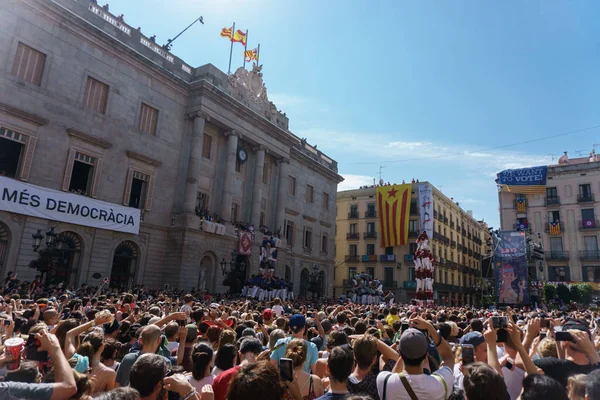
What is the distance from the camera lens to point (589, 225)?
40.6 m

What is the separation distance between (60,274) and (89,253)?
1.62m

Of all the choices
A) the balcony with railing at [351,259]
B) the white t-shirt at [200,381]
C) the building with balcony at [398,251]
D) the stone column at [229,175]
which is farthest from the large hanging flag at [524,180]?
the white t-shirt at [200,381]

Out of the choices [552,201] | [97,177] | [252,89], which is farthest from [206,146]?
[552,201]

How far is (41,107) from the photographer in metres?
19.5

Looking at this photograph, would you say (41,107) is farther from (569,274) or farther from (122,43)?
(569,274)

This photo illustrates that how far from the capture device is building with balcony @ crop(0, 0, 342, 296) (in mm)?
18906

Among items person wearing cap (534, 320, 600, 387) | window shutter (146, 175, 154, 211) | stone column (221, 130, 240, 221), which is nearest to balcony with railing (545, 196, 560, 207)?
stone column (221, 130, 240, 221)

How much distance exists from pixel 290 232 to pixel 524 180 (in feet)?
88.1

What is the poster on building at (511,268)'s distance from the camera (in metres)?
29.1

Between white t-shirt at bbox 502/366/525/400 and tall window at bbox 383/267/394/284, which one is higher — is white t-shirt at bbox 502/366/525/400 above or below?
below

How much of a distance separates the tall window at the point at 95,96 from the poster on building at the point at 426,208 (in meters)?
33.3

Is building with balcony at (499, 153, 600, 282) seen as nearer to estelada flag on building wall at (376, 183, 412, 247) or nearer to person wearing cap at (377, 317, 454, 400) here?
estelada flag on building wall at (376, 183, 412, 247)

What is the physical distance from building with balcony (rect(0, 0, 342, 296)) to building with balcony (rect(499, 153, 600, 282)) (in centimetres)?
2722

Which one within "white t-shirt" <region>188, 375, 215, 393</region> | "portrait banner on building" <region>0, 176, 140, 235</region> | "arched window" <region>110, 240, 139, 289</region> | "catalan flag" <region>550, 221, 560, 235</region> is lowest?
"white t-shirt" <region>188, 375, 215, 393</region>
